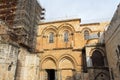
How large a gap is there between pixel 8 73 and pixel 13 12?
37.0 feet

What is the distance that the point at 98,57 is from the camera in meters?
20.3

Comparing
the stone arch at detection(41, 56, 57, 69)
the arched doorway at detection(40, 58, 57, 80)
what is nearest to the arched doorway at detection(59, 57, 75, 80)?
the stone arch at detection(41, 56, 57, 69)

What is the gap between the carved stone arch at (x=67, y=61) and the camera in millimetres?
21956

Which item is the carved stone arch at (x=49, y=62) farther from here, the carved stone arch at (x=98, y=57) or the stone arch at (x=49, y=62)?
the carved stone arch at (x=98, y=57)

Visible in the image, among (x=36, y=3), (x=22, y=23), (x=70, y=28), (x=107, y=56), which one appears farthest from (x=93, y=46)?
(x=36, y=3)

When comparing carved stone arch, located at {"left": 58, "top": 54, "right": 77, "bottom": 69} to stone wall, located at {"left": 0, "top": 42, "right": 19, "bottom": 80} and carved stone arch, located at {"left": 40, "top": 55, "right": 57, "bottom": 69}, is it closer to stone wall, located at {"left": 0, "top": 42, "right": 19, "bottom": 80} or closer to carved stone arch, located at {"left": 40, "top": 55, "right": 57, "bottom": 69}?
carved stone arch, located at {"left": 40, "top": 55, "right": 57, "bottom": 69}

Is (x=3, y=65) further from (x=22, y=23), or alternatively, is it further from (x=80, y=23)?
(x=80, y=23)

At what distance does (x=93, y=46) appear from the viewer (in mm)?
20281

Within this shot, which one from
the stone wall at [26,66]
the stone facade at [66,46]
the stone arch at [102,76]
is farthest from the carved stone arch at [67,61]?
the stone wall at [26,66]

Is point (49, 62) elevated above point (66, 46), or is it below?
below

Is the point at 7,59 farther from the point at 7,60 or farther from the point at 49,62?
the point at 49,62

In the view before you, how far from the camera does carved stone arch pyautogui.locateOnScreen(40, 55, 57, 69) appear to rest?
22652mm

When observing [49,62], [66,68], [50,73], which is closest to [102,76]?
[66,68]

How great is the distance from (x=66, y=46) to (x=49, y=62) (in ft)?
11.3
